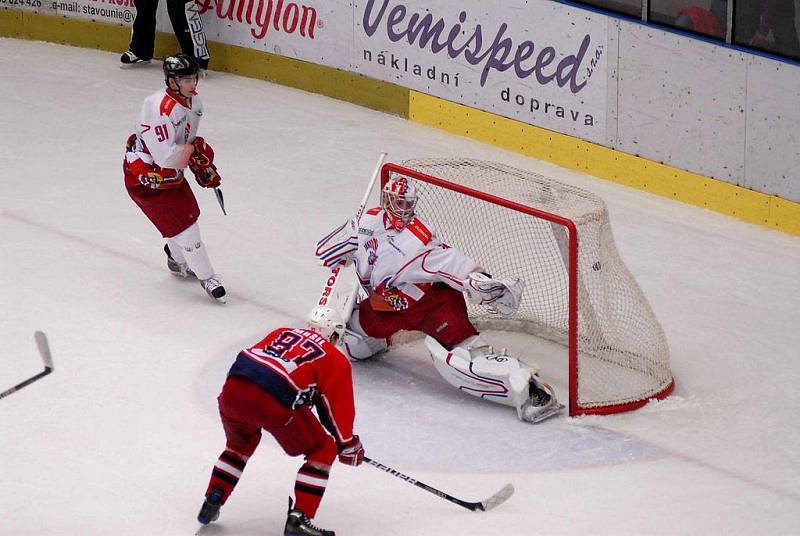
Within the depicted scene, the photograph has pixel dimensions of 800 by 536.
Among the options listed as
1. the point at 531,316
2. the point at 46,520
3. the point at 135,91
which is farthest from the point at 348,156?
the point at 46,520

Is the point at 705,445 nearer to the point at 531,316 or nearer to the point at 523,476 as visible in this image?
the point at 523,476

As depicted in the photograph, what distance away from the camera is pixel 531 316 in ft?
20.7

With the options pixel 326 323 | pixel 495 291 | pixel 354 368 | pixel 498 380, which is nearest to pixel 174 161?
pixel 354 368

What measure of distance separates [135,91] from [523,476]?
5589 mm

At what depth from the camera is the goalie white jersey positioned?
558 centimetres

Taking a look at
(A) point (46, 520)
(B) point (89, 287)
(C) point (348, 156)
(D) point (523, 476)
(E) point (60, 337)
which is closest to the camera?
(A) point (46, 520)

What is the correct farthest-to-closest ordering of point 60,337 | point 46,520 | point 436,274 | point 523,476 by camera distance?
1. point 60,337
2. point 436,274
3. point 523,476
4. point 46,520

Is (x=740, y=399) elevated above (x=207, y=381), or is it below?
above

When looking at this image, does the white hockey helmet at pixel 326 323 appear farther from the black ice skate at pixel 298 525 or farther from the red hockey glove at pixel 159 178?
the red hockey glove at pixel 159 178

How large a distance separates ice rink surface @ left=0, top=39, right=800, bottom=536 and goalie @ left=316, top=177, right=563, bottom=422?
13 centimetres

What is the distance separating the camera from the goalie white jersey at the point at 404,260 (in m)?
5.58

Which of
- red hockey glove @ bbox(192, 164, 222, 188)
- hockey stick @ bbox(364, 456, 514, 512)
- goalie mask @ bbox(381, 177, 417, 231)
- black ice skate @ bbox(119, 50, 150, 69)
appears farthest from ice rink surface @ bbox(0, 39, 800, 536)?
black ice skate @ bbox(119, 50, 150, 69)

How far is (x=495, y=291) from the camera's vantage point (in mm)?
5504

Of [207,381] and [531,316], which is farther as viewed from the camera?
[531,316]
